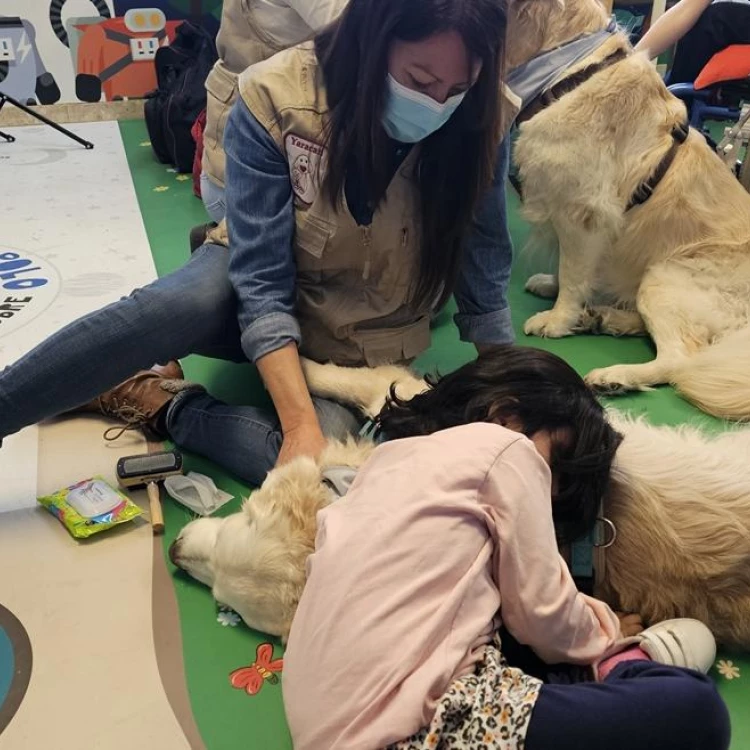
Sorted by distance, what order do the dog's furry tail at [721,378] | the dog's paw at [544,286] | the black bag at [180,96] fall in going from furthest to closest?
the black bag at [180,96] → the dog's paw at [544,286] → the dog's furry tail at [721,378]

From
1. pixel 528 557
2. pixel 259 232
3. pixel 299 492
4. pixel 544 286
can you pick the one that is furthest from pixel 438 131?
pixel 544 286

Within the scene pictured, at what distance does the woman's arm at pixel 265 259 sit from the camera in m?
1.56

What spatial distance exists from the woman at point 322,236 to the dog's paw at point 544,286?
3.16 feet

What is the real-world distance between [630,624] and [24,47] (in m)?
4.46

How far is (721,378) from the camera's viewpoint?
204 cm

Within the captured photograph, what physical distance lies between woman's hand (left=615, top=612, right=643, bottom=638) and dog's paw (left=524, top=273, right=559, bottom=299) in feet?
5.35

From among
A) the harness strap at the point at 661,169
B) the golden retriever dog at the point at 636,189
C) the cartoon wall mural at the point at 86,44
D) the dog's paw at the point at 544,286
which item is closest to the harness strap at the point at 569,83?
the golden retriever dog at the point at 636,189

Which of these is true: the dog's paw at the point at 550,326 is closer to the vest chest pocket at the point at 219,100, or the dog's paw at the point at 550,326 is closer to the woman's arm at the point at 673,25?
the vest chest pocket at the point at 219,100

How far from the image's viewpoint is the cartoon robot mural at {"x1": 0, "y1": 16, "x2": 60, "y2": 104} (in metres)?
4.28

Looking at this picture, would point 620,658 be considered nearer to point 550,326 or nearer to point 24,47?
point 550,326

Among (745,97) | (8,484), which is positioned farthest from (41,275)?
(745,97)

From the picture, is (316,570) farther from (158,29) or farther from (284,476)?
(158,29)

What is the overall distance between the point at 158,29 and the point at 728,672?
4.47 meters

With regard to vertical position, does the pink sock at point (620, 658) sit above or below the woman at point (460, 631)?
below
